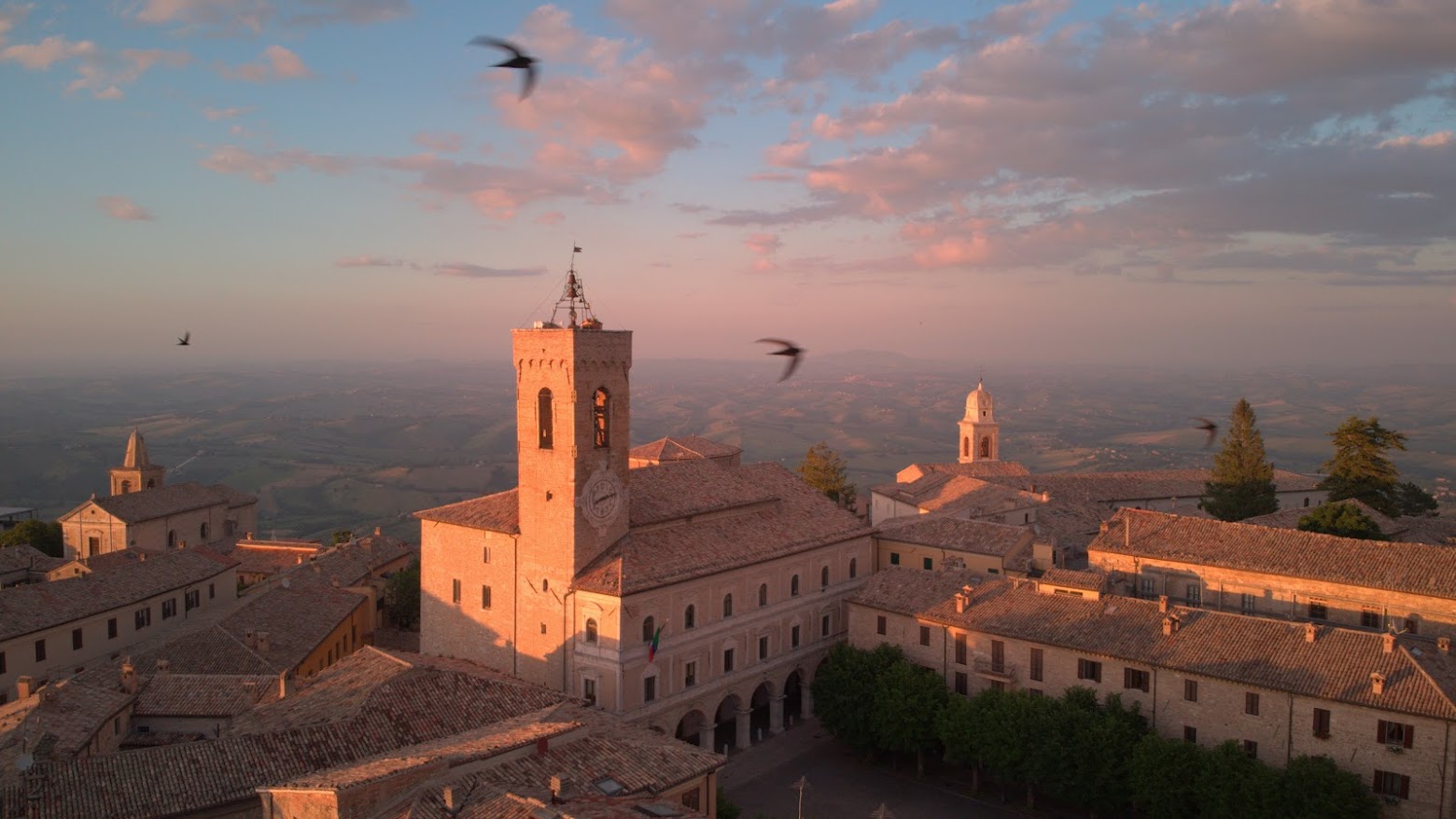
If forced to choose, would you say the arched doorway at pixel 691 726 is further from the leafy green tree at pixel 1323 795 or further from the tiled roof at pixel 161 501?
the tiled roof at pixel 161 501

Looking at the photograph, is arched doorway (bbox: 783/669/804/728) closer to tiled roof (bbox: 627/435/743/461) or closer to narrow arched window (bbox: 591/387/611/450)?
narrow arched window (bbox: 591/387/611/450)

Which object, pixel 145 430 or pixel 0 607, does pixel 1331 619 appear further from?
pixel 145 430

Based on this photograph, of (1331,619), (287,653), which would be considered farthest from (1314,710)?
(287,653)

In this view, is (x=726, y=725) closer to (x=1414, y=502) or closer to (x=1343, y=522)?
(x=1343, y=522)

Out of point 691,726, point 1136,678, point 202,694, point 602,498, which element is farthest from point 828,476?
point 202,694

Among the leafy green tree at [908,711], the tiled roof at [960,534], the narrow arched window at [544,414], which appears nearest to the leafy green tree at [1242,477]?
the tiled roof at [960,534]

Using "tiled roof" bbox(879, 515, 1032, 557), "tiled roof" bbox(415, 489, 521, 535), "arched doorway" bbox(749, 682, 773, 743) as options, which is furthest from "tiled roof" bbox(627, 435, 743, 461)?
"arched doorway" bbox(749, 682, 773, 743)
